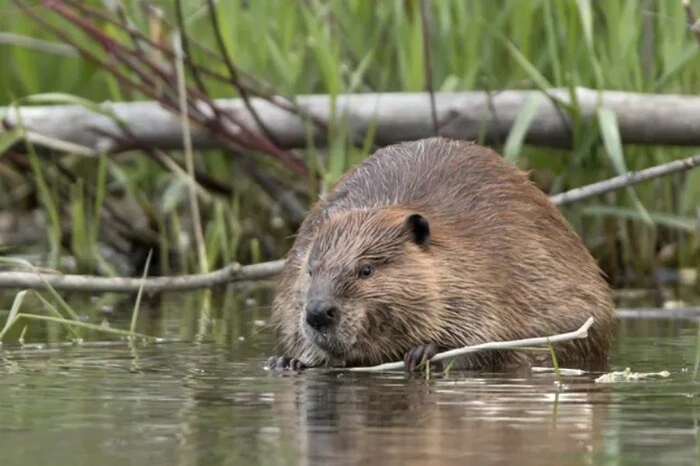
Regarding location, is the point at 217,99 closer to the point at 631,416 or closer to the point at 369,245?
the point at 369,245

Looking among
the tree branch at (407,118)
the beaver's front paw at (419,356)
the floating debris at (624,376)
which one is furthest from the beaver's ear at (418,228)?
the tree branch at (407,118)

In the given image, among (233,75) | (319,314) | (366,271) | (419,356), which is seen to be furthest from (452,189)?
(233,75)

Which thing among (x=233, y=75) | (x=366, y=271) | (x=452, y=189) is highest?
(x=233, y=75)

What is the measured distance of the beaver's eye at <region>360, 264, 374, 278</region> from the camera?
4039 mm

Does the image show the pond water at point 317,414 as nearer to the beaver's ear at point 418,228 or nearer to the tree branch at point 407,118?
the beaver's ear at point 418,228

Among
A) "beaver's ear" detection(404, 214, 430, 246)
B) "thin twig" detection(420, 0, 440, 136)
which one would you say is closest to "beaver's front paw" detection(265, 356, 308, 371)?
"beaver's ear" detection(404, 214, 430, 246)

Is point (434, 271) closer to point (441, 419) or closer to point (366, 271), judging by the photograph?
point (366, 271)

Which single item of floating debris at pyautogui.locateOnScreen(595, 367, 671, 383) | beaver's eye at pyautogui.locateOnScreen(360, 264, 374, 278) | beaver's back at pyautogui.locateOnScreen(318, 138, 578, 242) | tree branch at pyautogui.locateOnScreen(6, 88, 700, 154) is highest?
tree branch at pyautogui.locateOnScreen(6, 88, 700, 154)

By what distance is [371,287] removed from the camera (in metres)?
4.02

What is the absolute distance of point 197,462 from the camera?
252 cm

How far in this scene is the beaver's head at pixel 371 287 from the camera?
154 inches

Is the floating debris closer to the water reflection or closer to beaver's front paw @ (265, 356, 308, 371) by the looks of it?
the water reflection

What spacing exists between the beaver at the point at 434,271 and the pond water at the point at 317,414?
0.13m

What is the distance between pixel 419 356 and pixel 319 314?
0.90 feet
